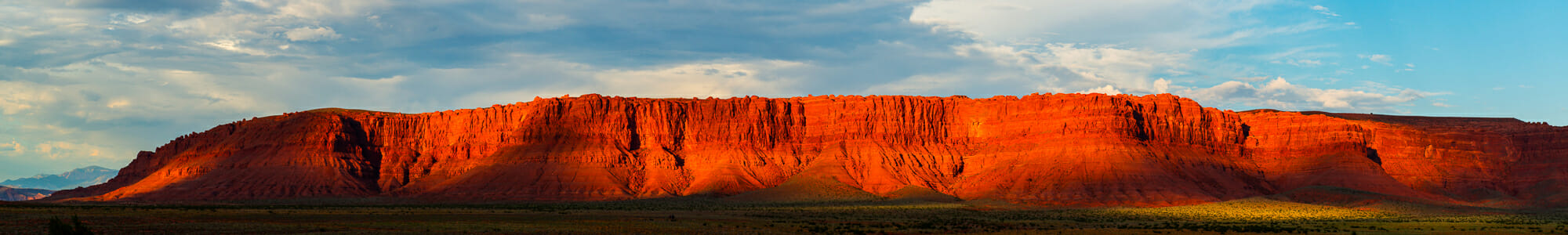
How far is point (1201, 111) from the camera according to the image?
13500 cm

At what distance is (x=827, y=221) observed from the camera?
247 ft

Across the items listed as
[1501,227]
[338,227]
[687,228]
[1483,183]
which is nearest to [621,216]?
[687,228]

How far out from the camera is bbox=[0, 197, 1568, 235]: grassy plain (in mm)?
59875

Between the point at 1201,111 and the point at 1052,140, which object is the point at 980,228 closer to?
the point at 1052,140

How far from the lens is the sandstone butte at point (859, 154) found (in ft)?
400

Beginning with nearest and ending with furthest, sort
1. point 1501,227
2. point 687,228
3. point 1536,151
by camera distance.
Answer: point 687,228, point 1501,227, point 1536,151

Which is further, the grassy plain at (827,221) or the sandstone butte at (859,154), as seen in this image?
the sandstone butte at (859,154)

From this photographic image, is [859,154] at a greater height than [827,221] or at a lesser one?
greater

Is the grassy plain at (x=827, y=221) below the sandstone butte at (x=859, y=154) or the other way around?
below

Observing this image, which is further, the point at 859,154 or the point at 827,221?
the point at 859,154

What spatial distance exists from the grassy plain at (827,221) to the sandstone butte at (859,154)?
63.8 ft

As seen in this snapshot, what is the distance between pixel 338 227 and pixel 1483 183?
11889 cm

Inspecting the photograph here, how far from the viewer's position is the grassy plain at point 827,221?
59.9 metres

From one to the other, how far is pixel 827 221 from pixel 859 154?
198 ft
